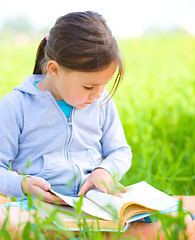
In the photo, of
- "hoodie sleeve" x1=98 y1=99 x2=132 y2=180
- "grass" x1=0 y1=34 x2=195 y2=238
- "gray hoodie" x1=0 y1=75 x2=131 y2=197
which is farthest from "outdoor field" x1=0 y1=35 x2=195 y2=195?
"gray hoodie" x1=0 y1=75 x2=131 y2=197

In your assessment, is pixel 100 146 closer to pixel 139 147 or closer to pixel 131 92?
pixel 139 147

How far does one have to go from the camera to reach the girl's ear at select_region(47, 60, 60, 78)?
1650 millimetres

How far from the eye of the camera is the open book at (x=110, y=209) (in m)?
1.41

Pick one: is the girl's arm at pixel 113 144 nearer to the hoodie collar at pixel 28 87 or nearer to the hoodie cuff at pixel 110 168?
the hoodie cuff at pixel 110 168

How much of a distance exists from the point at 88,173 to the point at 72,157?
10 cm

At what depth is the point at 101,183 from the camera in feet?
5.34

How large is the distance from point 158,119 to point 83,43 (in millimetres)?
1785

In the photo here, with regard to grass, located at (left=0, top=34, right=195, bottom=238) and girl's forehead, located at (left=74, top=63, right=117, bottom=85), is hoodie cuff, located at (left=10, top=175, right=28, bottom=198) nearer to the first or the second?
girl's forehead, located at (left=74, top=63, right=117, bottom=85)

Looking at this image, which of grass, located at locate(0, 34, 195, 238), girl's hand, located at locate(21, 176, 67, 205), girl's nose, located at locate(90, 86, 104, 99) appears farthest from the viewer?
grass, located at locate(0, 34, 195, 238)

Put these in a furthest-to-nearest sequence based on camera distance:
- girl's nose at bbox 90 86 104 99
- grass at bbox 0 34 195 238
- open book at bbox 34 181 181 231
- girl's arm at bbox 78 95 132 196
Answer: grass at bbox 0 34 195 238 < girl's arm at bbox 78 95 132 196 < girl's nose at bbox 90 86 104 99 < open book at bbox 34 181 181 231

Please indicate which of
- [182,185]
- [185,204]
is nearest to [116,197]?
[185,204]

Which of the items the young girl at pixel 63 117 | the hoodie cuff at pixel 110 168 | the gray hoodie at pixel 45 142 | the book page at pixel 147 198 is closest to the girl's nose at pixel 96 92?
the young girl at pixel 63 117

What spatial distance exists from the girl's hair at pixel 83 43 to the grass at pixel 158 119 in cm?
14

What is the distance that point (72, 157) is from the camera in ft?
5.80
